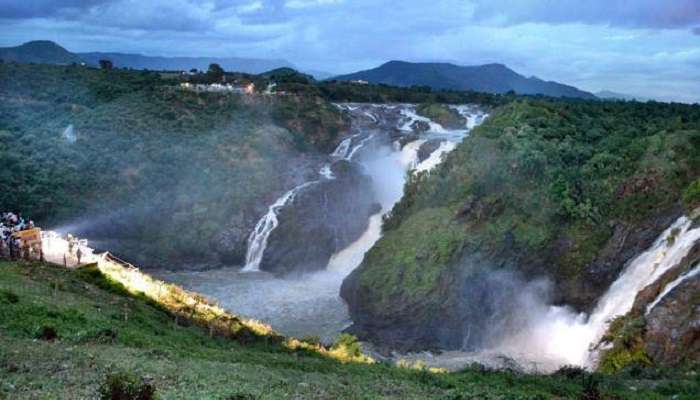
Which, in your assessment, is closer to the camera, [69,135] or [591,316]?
[591,316]

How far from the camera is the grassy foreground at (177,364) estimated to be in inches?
562

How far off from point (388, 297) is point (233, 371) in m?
20.0

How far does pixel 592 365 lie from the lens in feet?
88.5

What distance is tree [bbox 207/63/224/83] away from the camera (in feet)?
275

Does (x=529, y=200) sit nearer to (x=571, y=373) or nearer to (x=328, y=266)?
(x=328, y=266)

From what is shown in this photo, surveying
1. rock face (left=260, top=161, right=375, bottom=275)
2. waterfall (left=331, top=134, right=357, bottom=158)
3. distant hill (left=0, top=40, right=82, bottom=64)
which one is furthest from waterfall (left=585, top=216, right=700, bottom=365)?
distant hill (left=0, top=40, right=82, bottom=64)

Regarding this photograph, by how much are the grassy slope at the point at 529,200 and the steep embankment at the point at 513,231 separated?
66mm

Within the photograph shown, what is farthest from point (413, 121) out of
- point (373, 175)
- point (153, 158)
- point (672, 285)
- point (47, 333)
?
point (47, 333)

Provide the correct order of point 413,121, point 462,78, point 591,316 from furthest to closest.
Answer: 1. point 462,78
2. point 413,121
3. point 591,316

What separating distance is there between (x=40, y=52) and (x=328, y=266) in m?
141

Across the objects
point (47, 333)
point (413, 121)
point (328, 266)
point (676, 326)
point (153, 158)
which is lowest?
point (328, 266)

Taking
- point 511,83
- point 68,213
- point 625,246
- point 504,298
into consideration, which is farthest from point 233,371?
point 511,83

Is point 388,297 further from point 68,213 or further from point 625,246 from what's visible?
point 68,213

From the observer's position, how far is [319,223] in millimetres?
47969
